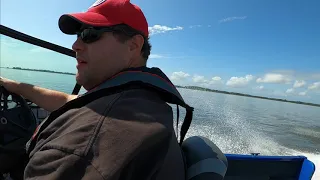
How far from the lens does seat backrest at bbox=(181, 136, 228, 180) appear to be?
1.22 meters

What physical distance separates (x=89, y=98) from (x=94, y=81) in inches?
15.8

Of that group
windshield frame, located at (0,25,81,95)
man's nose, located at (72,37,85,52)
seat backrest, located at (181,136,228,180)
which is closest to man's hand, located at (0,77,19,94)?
windshield frame, located at (0,25,81,95)

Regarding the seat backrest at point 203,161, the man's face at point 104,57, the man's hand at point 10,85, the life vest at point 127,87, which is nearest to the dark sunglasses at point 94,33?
the man's face at point 104,57

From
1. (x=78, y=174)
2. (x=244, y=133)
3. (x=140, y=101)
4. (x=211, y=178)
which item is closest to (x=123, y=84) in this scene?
(x=140, y=101)

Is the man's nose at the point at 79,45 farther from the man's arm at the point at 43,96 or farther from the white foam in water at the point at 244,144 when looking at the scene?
the white foam in water at the point at 244,144

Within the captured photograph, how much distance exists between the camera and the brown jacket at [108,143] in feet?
2.47

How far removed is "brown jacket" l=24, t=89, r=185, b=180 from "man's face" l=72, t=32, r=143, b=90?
0.45m

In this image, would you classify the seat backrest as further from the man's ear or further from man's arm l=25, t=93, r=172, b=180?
the man's ear

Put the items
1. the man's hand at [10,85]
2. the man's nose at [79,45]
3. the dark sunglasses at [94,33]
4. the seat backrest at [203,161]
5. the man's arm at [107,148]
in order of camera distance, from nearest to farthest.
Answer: the man's arm at [107,148], the seat backrest at [203,161], the dark sunglasses at [94,33], the man's nose at [79,45], the man's hand at [10,85]

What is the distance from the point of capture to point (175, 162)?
3.38 ft

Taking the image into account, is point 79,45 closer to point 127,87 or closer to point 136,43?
point 136,43

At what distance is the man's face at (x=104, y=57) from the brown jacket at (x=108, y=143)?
447 millimetres

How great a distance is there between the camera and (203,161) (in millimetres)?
1289

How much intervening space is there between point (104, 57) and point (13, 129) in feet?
2.64
